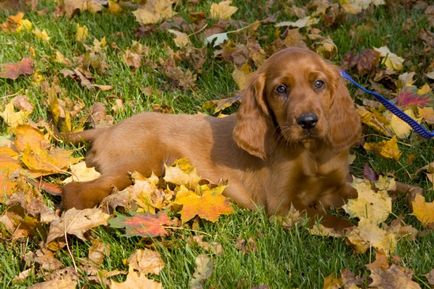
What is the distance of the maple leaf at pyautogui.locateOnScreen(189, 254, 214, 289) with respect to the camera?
8.50ft

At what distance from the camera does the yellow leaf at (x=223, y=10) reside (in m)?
5.25

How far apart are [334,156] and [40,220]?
1.46 meters

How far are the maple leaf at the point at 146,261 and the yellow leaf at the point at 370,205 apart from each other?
0.86m

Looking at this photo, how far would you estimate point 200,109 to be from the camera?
4258 millimetres

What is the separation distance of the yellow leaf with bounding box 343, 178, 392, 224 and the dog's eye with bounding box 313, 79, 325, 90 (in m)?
0.56

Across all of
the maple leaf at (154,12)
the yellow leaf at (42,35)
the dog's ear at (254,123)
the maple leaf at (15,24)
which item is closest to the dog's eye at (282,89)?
the dog's ear at (254,123)

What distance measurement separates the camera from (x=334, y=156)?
11.1ft

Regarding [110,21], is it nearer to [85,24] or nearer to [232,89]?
[85,24]

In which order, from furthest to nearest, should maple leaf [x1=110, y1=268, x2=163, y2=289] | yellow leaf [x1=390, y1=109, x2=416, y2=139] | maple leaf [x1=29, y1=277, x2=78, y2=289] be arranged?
yellow leaf [x1=390, y1=109, x2=416, y2=139] < maple leaf [x1=29, y1=277, x2=78, y2=289] < maple leaf [x1=110, y1=268, x2=163, y2=289]

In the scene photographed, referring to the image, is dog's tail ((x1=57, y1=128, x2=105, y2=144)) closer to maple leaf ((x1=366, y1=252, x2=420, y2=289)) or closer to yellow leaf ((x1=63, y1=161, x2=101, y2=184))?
yellow leaf ((x1=63, y1=161, x2=101, y2=184))

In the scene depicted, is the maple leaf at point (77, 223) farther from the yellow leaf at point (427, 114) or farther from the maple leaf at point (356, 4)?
the maple leaf at point (356, 4)

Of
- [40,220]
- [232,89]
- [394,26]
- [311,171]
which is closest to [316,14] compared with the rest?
[394,26]

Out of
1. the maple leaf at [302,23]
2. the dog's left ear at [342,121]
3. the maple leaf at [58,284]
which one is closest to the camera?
the maple leaf at [58,284]

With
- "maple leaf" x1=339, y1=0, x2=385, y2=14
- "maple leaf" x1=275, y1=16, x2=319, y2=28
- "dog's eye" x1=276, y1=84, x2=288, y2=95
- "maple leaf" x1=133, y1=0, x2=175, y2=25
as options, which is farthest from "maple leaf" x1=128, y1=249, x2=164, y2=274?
"maple leaf" x1=339, y1=0, x2=385, y2=14
